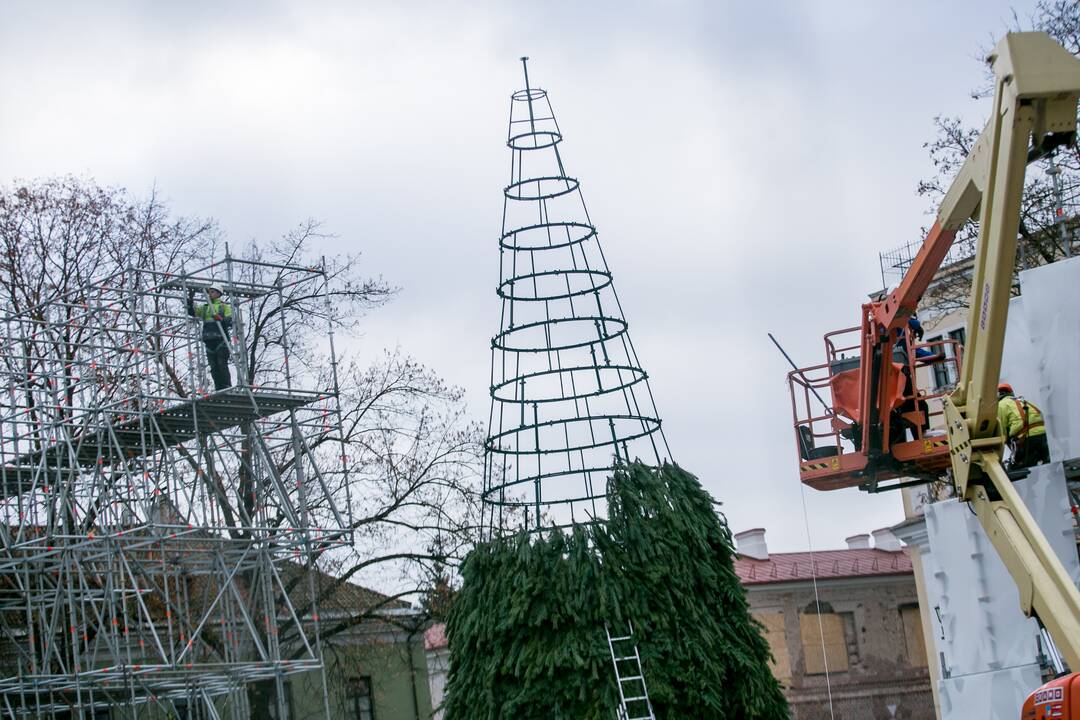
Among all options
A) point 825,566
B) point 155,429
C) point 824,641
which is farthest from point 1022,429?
point 825,566

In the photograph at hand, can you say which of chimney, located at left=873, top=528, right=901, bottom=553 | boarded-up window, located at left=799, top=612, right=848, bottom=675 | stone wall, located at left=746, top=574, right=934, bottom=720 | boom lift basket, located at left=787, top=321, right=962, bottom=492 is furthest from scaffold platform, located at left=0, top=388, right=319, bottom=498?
chimney, located at left=873, top=528, right=901, bottom=553

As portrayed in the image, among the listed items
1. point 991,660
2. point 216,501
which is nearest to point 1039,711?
point 991,660

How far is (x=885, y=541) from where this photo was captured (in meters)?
47.2

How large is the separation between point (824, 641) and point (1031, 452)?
27.9 metres

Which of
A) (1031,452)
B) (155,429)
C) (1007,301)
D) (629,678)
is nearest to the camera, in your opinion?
(629,678)

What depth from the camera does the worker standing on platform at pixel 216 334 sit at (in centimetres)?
1986

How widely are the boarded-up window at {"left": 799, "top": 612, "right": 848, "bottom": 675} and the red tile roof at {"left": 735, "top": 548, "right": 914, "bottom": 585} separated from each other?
1.18m

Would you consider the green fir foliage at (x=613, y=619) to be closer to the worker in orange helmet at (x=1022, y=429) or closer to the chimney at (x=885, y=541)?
the worker in orange helmet at (x=1022, y=429)

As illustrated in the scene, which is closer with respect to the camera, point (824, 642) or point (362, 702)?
point (362, 702)

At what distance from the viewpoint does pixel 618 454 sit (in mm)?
12031

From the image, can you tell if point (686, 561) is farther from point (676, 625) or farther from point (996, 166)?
point (996, 166)

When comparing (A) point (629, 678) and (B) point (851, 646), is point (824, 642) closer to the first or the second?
(B) point (851, 646)

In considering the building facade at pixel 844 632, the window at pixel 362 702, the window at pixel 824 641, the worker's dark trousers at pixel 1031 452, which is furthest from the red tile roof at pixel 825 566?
the worker's dark trousers at pixel 1031 452

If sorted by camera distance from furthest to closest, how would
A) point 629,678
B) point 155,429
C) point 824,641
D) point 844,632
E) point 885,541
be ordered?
point 885,541, point 844,632, point 824,641, point 155,429, point 629,678
